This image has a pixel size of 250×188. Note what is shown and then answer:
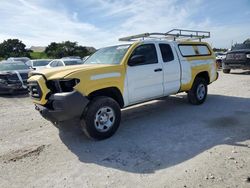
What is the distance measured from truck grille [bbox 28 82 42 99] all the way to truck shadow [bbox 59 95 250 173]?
989mm

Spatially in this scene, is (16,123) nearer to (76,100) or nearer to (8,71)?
(76,100)

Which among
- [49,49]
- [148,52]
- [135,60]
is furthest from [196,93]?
[49,49]

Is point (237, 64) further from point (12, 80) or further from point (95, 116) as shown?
point (95, 116)

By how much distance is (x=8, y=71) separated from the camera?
10914 mm

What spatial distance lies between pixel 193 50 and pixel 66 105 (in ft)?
15.3

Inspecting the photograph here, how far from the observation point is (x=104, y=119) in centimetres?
496

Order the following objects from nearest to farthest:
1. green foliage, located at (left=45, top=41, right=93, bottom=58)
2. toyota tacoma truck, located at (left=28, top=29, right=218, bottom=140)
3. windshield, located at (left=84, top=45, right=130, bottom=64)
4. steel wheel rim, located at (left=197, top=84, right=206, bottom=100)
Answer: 1. toyota tacoma truck, located at (left=28, top=29, right=218, bottom=140)
2. windshield, located at (left=84, top=45, right=130, bottom=64)
3. steel wheel rim, located at (left=197, top=84, right=206, bottom=100)
4. green foliage, located at (left=45, top=41, right=93, bottom=58)

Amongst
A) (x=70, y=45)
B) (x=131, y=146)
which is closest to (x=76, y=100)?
(x=131, y=146)

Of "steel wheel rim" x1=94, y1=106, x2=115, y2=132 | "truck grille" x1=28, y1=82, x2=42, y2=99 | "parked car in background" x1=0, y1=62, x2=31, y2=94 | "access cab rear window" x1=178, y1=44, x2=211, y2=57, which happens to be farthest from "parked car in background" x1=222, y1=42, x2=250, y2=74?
"truck grille" x1=28, y1=82, x2=42, y2=99

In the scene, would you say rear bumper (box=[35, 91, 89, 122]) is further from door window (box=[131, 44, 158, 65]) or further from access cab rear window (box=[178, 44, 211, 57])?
access cab rear window (box=[178, 44, 211, 57])

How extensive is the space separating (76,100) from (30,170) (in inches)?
53.0

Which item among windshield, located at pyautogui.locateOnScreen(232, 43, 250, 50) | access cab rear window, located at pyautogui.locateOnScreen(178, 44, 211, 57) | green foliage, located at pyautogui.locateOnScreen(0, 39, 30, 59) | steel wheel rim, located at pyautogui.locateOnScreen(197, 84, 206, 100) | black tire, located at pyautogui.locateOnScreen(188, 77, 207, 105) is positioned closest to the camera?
access cab rear window, located at pyautogui.locateOnScreen(178, 44, 211, 57)

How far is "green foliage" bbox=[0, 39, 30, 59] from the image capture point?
47394 millimetres

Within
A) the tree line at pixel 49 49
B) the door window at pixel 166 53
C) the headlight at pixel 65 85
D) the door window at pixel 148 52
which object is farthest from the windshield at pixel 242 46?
the tree line at pixel 49 49
